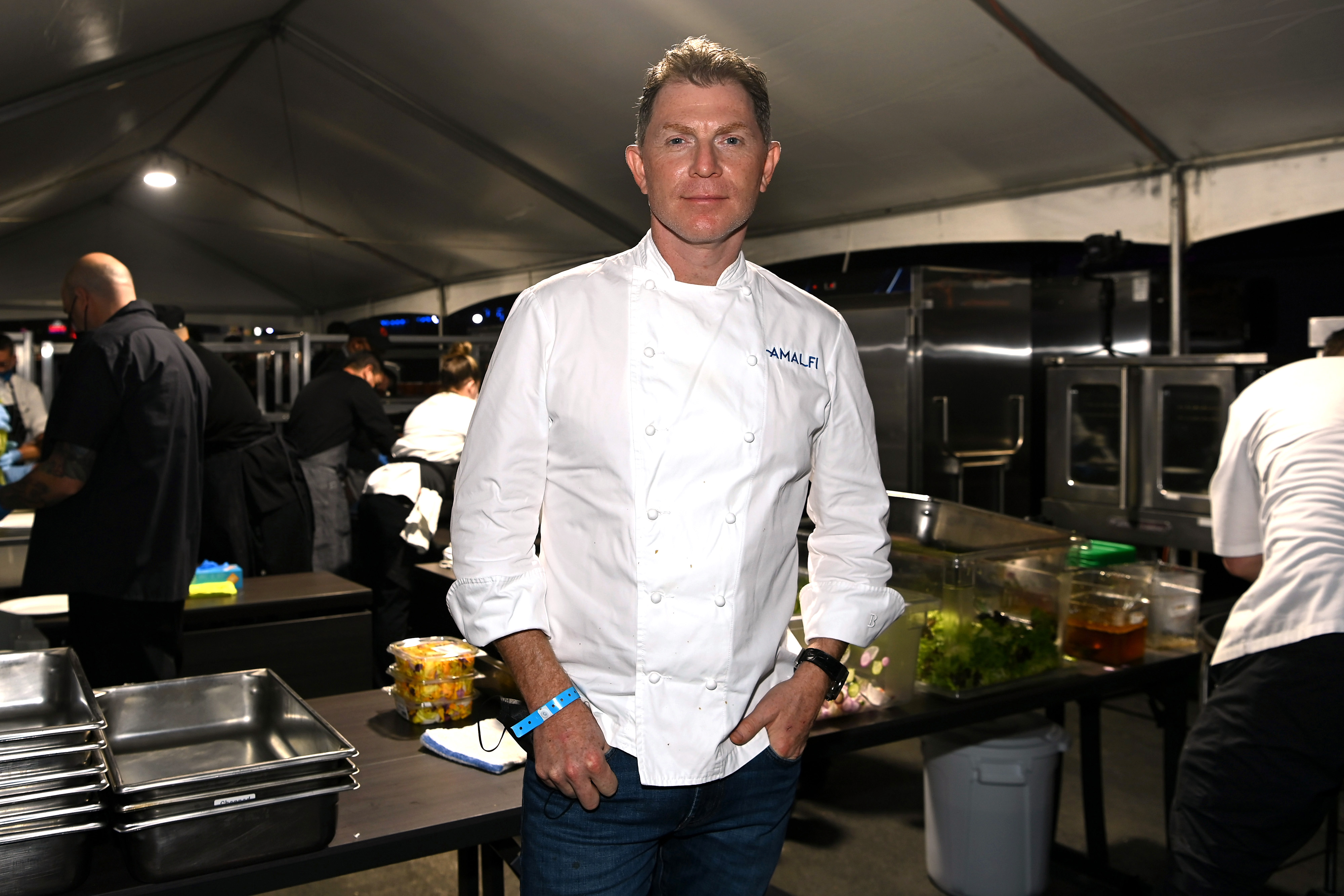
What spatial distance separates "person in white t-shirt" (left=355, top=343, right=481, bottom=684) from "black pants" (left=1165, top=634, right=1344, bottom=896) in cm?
296

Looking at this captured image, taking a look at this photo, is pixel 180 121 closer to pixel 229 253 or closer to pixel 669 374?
pixel 229 253

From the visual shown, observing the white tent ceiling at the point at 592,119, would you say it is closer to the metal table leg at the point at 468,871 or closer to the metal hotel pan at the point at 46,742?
the metal hotel pan at the point at 46,742

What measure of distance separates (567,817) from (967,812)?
1789mm

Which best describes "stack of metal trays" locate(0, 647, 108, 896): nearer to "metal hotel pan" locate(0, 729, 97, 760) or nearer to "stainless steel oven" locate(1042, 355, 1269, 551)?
"metal hotel pan" locate(0, 729, 97, 760)

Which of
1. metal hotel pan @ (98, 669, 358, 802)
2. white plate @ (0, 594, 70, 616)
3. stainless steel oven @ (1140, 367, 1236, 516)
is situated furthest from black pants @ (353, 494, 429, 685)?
stainless steel oven @ (1140, 367, 1236, 516)

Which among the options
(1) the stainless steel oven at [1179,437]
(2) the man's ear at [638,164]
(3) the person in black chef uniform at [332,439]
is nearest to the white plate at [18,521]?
(3) the person in black chef uniform at [332,439]

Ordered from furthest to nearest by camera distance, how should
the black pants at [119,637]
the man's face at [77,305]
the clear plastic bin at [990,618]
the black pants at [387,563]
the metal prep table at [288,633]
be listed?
the black pants at [387,563]
the metal prep table at [288,633]
the man's face at [77,305]
the black pants at [119,637]
the clear plastic bin at [990,618]

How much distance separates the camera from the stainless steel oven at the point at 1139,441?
4199 mm

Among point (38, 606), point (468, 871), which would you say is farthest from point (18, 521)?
point (468, 871)

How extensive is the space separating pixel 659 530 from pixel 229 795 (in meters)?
0.64

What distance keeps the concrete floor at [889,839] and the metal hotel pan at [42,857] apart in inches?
62.2

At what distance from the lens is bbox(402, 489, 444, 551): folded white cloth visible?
416cm

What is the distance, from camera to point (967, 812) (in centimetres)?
256

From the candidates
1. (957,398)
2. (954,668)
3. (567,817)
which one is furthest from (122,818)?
(957,398)
